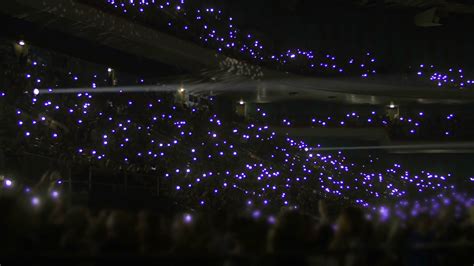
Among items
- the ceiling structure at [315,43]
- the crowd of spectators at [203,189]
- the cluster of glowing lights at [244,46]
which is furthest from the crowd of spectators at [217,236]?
the cluster of glowing lights at [244,46]

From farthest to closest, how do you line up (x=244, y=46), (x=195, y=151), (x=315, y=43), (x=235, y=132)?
1. (x=315, y=43)
2. (x=244, y=46)
3. (x=235, y=132)
4. (x=195, y=151)

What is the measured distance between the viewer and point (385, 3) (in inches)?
1152

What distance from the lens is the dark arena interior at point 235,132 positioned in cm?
548

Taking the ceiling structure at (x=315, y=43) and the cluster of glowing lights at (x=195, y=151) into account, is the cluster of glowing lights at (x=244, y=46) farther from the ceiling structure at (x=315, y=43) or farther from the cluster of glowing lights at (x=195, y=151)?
the cluster of glowing lights at (x=195, y=151)

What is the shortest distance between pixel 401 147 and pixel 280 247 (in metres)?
24.1

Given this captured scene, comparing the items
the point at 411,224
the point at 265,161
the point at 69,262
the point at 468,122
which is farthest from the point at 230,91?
the point at 69,262

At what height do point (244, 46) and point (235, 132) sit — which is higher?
point (244, 46)

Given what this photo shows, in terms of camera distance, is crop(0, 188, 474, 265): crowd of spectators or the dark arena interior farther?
the dark arena interior

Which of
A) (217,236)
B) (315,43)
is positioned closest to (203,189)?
(217,236)

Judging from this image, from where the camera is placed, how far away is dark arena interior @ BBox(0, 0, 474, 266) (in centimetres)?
548

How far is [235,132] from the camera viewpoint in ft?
70.4

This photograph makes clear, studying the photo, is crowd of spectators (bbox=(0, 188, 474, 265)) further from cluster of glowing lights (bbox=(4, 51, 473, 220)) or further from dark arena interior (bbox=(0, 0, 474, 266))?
cluster of glowing lights (bbox=(4, 51, 473, 220))

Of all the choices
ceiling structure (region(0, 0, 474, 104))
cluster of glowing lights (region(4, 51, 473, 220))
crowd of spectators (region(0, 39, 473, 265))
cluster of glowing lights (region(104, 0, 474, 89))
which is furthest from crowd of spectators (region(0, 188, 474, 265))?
cluster of glowing lights (region(104, 0, 474, 89))

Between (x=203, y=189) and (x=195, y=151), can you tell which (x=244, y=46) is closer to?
(x=195, y=151)
